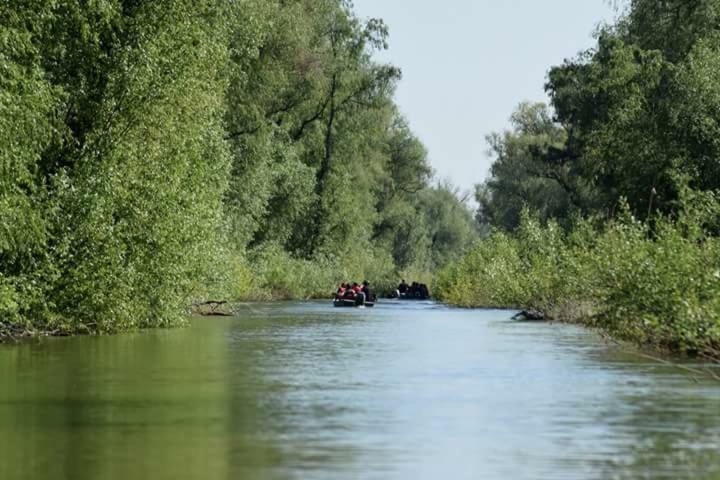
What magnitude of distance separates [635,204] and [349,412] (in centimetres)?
3264

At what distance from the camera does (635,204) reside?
48.0 metres

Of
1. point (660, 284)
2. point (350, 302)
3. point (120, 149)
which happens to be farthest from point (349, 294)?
point (660, 284)

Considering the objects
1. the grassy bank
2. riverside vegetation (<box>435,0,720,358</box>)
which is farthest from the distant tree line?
the grassy bank

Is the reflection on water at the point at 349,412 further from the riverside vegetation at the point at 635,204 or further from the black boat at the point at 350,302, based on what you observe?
the black boat at the point at 350,302

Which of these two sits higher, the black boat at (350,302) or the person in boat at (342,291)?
the person in boat at (342,291)

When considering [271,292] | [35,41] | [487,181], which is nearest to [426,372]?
[35,41]

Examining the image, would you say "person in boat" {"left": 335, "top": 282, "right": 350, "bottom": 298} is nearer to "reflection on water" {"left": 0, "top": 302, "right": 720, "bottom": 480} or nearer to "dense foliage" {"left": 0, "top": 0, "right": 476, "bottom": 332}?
"dense foliage" {"left": 0, "top": 0, "right": 476, "bottom": 332}

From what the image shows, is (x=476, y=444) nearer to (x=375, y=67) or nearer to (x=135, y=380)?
(x=135, y=380)

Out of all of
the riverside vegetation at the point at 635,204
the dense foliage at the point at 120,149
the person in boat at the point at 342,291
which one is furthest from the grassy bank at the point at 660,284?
the person in boat at the point at 342,291

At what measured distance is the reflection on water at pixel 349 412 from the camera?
12547 mm

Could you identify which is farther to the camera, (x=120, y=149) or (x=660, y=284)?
(x=120, y=149)

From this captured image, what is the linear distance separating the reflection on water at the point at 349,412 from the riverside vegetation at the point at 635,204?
3.94ft

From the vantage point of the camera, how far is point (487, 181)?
362 feet

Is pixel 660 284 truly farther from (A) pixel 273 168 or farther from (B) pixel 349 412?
(A) pixel 273 168
